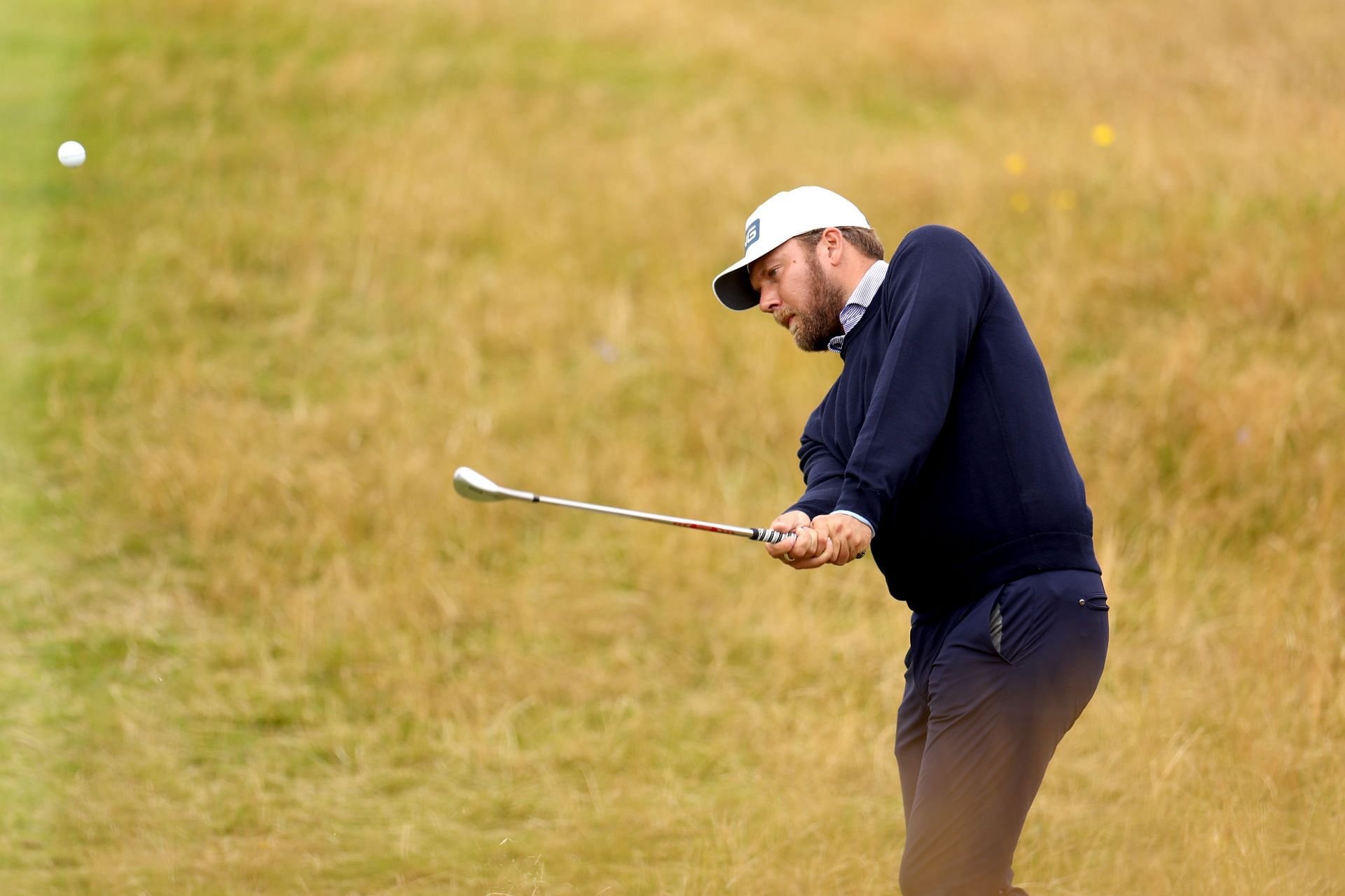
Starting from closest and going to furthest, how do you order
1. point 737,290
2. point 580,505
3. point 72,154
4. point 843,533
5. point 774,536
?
point 843,533 → point 774,536 → point 580,505 → point 737,290 → point 72,154

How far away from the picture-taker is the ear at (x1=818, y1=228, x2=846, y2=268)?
355cm

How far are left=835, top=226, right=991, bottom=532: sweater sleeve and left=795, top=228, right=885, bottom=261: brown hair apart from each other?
309 millimetres

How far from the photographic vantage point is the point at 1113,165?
10656mm

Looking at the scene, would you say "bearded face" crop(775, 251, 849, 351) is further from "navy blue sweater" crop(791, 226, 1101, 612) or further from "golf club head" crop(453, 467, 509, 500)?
"golf club head" crop(453, 467, 509, 500)

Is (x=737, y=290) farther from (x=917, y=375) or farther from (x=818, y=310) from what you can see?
(x=917, y=375)

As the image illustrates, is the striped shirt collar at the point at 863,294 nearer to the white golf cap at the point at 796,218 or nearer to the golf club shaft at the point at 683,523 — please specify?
the white golf cap at the point at 796,218

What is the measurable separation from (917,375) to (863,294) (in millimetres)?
431

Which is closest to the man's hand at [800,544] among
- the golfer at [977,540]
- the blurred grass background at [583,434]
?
the golfer at [977,540]

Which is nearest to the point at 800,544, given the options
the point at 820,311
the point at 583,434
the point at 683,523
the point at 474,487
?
the point at 683,523

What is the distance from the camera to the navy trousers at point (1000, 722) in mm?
3270

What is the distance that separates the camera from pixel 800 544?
3135 millimetres

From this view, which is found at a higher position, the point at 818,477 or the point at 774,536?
the point at 818,477

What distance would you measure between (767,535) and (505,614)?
4.19 metres

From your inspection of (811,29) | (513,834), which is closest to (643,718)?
(513,834)
